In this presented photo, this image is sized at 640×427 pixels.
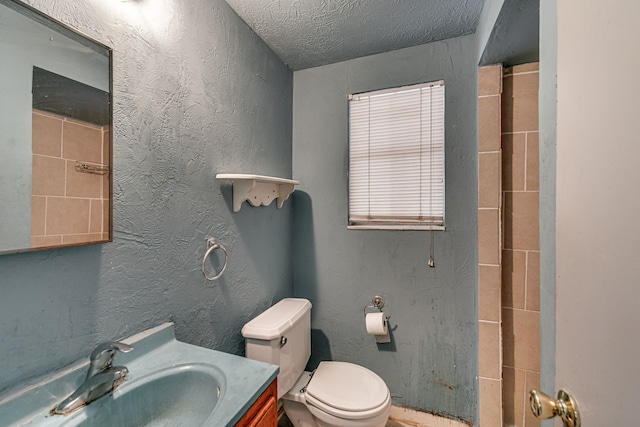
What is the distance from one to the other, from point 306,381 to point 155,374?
93cm

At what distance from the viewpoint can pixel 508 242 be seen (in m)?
1.58

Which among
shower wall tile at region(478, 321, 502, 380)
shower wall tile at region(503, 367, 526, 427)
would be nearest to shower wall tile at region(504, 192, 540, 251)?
shower wall tile at region(478, 321, 502, 380)

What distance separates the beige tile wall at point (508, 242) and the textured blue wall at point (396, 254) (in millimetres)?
105

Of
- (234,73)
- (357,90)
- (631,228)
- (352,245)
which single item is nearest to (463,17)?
(357,90)

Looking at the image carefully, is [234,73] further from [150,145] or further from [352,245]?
[352,245]

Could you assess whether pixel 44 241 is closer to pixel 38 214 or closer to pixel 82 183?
pixel 38 214

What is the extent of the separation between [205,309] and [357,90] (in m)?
1.62

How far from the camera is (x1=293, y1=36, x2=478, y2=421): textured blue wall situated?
1.68 metres

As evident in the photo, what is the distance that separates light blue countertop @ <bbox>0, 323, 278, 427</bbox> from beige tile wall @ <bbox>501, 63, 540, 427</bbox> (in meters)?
1.42

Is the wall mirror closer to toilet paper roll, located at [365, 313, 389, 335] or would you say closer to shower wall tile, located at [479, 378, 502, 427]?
toilet paper roll, located at [365, 313, 389, 335]

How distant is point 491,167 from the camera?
1.54 meters

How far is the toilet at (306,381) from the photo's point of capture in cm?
133

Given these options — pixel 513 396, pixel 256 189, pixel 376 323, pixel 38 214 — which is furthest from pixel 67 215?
pixel 513 396

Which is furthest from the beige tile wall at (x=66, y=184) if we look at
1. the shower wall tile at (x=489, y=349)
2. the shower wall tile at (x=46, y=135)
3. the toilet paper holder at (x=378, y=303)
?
the shower wall tile at (x=489, y=349)
